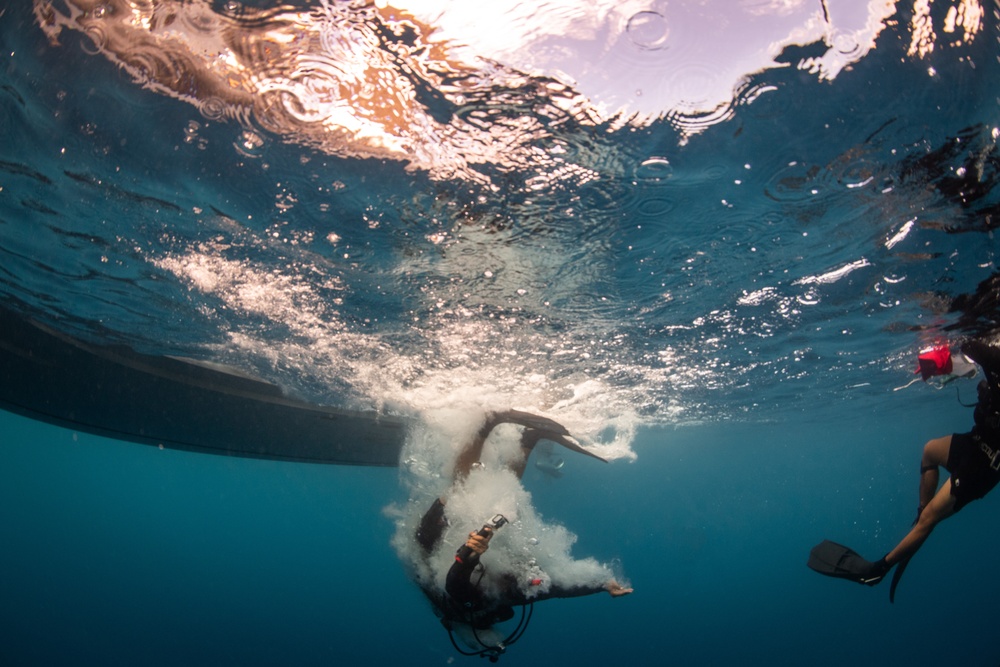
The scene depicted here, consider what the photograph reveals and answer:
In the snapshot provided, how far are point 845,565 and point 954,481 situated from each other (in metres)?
1.60

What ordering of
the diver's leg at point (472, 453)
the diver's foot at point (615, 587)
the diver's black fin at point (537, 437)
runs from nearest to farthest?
the diver's foot at point (615, 587), the diver's leg at point (472, 453), the diver's black fin at point (537, 437)

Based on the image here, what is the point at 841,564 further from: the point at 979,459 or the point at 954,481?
the point at 979,459

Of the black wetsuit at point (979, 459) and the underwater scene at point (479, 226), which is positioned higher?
the underwater scene at point (479, 226)

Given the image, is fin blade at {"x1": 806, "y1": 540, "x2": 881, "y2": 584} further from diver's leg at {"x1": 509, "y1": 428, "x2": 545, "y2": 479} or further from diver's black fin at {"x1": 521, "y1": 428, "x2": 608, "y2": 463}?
diver's leg at {"x1": 509, "y1": 428, "x2": 545, "y2": 479}

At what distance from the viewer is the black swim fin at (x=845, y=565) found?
5191mm

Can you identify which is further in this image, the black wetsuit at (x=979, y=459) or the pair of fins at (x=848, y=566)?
the pair of fins at (x=848, y=566)

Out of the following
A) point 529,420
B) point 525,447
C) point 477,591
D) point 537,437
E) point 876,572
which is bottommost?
point 477,591

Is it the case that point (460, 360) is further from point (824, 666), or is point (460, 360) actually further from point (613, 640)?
point (613, 640)

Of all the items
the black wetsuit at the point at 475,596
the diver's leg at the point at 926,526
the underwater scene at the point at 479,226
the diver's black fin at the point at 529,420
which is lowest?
the black wetsuit at the point at 475,596

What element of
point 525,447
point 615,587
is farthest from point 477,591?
point 525,447

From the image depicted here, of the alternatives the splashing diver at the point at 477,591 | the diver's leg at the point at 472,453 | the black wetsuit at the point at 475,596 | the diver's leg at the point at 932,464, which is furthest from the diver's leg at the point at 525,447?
the diver's leg at the point at 932,464

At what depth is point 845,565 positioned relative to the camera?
536cm

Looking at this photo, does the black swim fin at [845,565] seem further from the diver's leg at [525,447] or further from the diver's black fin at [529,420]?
the diver's leg at [525,447]

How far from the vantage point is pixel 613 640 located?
188 ft
